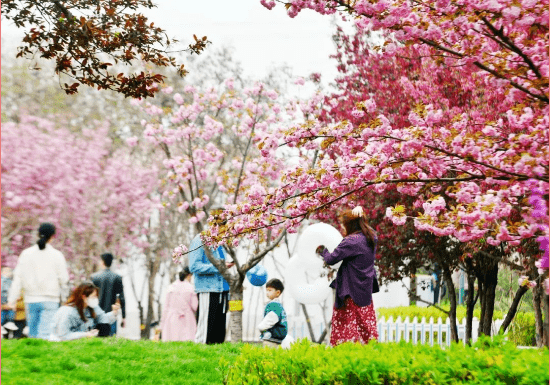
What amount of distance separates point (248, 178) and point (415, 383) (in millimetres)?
8606

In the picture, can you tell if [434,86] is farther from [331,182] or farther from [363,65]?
[331,182]

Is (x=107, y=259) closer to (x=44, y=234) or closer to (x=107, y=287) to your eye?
(x=107, y=287)

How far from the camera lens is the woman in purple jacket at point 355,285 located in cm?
733

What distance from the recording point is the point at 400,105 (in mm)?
9516

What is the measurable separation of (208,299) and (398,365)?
606 cm

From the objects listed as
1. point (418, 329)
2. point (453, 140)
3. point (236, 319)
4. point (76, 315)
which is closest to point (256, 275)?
point (236, 319)

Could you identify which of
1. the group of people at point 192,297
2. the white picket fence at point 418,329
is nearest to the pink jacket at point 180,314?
the group of people at point 192,297

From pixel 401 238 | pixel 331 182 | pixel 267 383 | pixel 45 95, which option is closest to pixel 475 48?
pixel 331 182

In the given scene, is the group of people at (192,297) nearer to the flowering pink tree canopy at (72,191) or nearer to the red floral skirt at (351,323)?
the red floral skirt at (351,323)

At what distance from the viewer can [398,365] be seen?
4.25 m

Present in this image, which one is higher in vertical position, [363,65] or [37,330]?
[363,65]

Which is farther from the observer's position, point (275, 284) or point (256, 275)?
point (256, 275)

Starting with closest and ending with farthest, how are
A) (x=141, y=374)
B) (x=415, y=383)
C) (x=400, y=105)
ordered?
(x=415, y=383) → (x=141, y=374) → (x=400, y=105)

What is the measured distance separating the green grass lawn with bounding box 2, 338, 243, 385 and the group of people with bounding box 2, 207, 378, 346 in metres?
0.83
